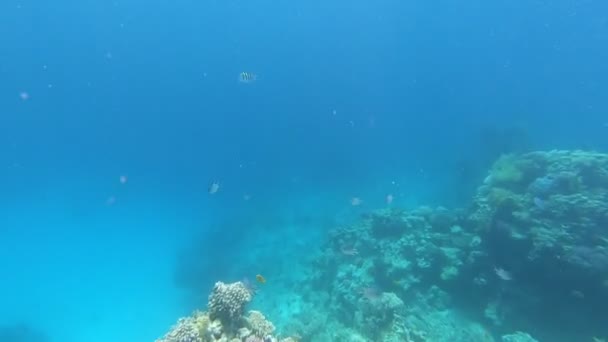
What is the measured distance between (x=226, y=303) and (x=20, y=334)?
29.7 metres

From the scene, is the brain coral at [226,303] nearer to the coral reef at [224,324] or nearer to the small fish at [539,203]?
the coral reef at [224,324]

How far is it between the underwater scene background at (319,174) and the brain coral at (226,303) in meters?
0.04

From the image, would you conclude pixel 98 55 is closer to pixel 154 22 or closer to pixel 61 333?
pixel 154 22

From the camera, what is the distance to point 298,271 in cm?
2306

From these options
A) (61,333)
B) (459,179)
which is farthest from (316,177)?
(61,333)

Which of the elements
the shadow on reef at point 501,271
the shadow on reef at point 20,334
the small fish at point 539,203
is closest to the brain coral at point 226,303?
the shadow on reef at point 501,271

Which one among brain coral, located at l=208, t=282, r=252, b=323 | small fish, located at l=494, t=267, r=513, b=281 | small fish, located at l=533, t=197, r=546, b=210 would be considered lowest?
small fish, located at l=494, t=267, r=513, b=281

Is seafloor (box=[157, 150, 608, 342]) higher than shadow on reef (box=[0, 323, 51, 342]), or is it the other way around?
shadow on reef (box=[0, 323, 51, 342])

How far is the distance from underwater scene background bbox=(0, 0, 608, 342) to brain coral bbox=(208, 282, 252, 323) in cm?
4

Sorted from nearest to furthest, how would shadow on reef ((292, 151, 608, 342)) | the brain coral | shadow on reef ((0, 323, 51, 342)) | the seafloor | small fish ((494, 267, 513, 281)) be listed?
the brain coral < the seafloor < shadow on reef ((292, 151, 608, 342)) < small fish ((494, 267, 513, 281)) < shadow on reef ((0, 323, 51, 342))

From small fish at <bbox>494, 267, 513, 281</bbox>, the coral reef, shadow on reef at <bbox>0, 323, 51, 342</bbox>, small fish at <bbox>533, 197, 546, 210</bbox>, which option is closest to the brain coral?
the coral reef

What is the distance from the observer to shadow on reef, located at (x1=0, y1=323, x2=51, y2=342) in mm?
26953

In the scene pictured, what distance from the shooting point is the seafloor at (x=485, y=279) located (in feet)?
33.7

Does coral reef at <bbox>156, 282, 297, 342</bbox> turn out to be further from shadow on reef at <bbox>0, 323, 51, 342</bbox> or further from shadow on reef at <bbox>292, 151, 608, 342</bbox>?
shadow on reef at <bbox>0, 323, 51, 342</bbox>
